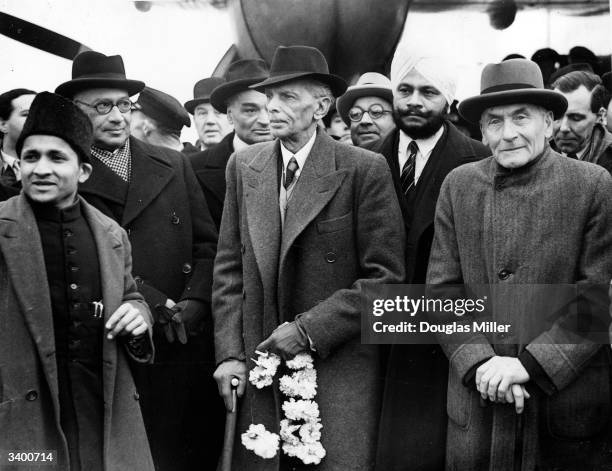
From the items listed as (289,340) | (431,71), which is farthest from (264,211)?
(431,71)

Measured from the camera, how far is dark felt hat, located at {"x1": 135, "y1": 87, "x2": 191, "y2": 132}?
4.77 m

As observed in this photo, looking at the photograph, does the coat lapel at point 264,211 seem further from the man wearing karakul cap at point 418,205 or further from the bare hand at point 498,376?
the bare hand at point 498,376

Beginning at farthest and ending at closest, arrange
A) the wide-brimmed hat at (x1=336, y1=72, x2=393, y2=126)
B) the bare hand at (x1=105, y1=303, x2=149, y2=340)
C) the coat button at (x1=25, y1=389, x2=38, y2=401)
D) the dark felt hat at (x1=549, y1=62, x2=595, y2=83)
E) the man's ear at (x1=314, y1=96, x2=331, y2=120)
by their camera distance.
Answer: the wide-brimmed hat at (x1=336, y1=72, x2=393, y2=126) → the dark felt hat at (x1=549, y1=62, x2=595, y2=83) → the man's ear at (x1=314, y1=96, x2=331, y2=120) → the bare hand at (x1=105, y1=303, x2=149, y2=340) → the coat button at (x1=25, y1=389, x2=38, y2=401)

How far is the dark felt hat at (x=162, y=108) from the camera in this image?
188 inches

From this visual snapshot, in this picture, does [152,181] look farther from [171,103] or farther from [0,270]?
[0,270]

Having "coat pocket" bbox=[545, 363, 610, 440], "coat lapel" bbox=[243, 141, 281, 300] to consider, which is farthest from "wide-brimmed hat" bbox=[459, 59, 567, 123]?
"coat pocket" bbox=[545, 363, 610, 440]

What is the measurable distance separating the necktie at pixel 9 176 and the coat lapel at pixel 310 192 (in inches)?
52.5

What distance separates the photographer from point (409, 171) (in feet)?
A: 14.1

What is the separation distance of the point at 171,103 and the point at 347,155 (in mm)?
1205

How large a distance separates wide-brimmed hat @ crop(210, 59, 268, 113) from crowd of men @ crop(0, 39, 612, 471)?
15mm

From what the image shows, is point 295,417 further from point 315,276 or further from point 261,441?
point 315,276

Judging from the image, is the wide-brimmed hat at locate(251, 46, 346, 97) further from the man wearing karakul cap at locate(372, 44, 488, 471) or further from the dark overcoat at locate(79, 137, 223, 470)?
the dark overcoat at locate(79, 137, 223, 470)

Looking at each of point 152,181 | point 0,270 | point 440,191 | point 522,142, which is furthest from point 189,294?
point 522,142

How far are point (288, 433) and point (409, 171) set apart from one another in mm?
1349
